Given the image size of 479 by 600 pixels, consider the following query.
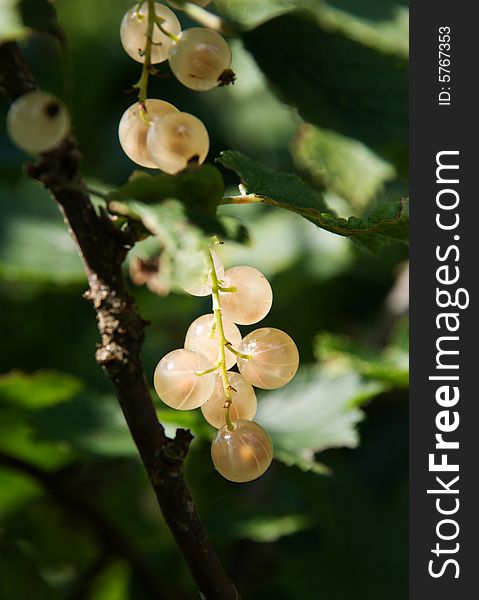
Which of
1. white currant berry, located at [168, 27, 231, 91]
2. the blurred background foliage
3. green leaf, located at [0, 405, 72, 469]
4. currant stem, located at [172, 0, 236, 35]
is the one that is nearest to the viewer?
white currant berry, located at [168, 27, 231, 91]

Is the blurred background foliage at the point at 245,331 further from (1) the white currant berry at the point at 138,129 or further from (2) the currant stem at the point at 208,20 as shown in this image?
(1) the white currant berry at the point at 138,129

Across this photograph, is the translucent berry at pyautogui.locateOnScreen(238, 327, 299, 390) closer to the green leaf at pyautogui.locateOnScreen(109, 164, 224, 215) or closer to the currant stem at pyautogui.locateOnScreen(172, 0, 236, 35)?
the green leaf at pyautogui.locateOnScreen(109, 164, 224, 215)

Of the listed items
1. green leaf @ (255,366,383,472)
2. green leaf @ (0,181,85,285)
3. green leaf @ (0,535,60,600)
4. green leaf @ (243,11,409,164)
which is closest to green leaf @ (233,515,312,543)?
green leaf @ (255,366,383,472)

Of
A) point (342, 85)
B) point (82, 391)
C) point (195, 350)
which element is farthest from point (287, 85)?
point (82, 391)

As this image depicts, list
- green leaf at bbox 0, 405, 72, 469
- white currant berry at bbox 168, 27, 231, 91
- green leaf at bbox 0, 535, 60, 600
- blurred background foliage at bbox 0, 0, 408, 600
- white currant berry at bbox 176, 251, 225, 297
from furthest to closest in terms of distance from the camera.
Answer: green leaf at bbox 0, 405, 72, 469 → green leaf at bbox 0, 535, 60, 600 → blurred background foliage at bbox 0, 0, 408, 600 → white currant berry at bbox 168, 27, 231, 91 → white currant berry at bbox 176, 251, 225, 297

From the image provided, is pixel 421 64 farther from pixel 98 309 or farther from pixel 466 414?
pixel 98 309

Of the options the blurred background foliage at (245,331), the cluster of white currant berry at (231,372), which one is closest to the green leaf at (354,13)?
the blurred background foliage at (245,331)
